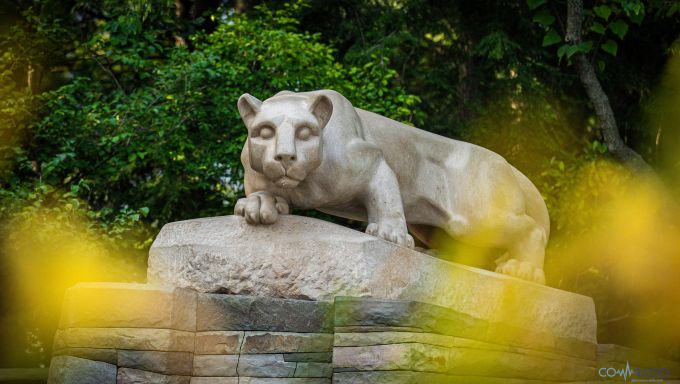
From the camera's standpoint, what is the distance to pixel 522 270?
6.46 metres

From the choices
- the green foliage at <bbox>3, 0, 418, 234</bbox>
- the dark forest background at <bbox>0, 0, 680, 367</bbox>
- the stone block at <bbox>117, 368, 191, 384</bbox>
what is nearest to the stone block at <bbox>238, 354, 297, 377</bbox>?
the stone block at <bbox>117, 368, 191, 384</bbox>

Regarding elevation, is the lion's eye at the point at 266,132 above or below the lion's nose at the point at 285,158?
above

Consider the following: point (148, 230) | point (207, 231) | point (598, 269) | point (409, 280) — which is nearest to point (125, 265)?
point (148, 230)

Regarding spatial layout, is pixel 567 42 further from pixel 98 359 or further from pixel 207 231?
pixel 98 359

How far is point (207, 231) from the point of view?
5469 millimetres

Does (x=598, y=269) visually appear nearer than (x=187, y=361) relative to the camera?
No

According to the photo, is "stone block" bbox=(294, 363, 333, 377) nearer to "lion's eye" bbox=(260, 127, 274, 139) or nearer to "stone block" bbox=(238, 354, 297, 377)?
"stone block" bbox=(238, 354, 297, 377)

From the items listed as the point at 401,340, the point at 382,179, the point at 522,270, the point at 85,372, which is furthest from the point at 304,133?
the point at 522,270

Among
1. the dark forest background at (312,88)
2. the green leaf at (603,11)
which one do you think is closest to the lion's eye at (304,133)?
the dark forest background at (312,88)

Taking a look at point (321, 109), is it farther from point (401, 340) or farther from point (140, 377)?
point (140, 377)

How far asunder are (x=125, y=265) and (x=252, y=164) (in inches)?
166

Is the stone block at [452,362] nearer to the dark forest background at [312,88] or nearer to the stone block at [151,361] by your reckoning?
the stone block at [151,361]

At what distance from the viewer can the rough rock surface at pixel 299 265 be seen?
5207 mm

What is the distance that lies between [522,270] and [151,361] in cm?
282
